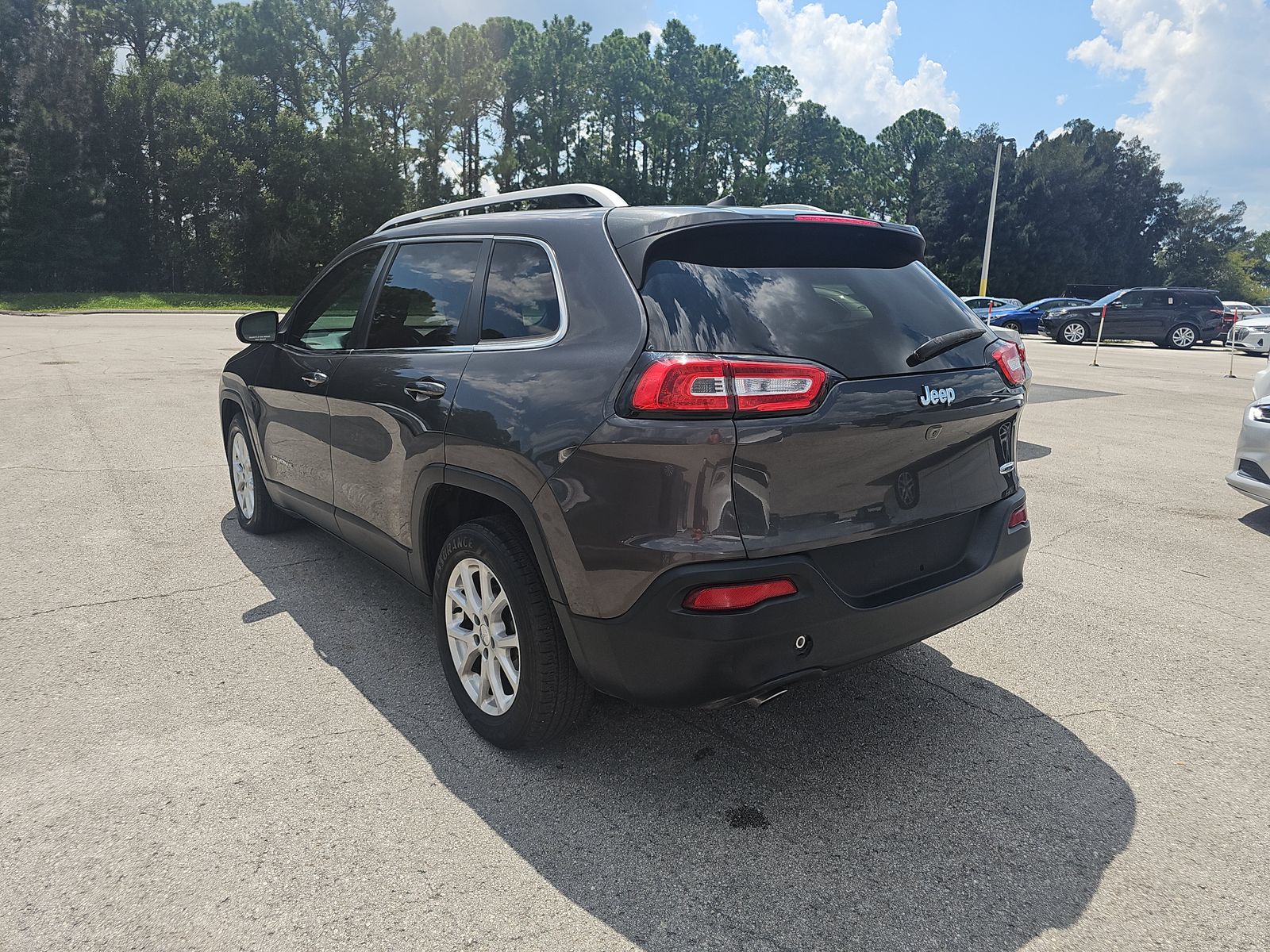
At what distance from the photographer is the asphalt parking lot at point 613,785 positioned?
227 centimetres

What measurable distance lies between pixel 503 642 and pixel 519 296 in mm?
1210

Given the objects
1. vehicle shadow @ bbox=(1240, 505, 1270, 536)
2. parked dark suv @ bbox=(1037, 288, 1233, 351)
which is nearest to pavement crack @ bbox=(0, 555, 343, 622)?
vehicle shadow @ bbox=(1240, 505, 1270, 536)

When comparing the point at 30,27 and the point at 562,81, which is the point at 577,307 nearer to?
the point at 30,27

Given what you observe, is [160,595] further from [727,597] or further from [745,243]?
[745,243]

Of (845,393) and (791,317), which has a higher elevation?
(791,317)

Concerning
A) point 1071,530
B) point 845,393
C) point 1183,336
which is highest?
point 1183,336

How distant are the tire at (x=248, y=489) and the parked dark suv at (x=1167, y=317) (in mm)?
26966

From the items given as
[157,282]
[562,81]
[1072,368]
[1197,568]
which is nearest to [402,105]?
[562,81]

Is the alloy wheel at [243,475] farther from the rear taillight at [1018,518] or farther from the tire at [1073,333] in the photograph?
the tire at [1073,333]

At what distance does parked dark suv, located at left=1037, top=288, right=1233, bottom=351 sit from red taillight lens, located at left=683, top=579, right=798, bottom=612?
2790 centimetres

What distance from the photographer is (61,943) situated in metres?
2.17

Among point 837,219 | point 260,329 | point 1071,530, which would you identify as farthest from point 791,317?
point 1071,530

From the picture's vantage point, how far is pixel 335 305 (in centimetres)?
438

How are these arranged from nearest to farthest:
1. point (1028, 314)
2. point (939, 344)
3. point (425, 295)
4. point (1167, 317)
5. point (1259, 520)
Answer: point (939, 344)
point (425, 295)
point (1259, 520)
point (1167, 317)
point (1028, 314)
